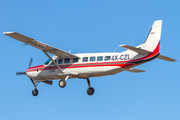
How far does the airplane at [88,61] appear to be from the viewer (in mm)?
34000

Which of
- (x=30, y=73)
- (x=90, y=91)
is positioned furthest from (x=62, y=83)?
(x=30, y=73)

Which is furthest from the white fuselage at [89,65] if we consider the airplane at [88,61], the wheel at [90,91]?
the wheel at [90,91]

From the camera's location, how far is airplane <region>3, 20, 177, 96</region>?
112ft

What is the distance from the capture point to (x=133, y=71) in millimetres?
40469

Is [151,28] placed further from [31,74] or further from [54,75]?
[31,74]

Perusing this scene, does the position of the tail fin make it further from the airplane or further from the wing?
the wing

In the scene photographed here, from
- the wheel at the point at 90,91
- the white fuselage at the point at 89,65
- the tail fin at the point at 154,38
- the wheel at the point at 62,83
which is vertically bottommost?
the wheel at the point at 90,91

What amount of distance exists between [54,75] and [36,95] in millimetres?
3401

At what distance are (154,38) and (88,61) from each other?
21.2 ft

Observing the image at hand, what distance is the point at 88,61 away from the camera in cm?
3609

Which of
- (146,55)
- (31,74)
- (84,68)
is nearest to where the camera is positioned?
(146,55)

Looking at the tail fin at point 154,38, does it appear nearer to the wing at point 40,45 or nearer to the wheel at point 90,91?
the wing at point 40,45

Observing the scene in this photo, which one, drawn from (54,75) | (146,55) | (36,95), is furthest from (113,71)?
(36,95)

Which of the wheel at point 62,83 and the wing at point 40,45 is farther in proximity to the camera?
the wheel at point 62,83
